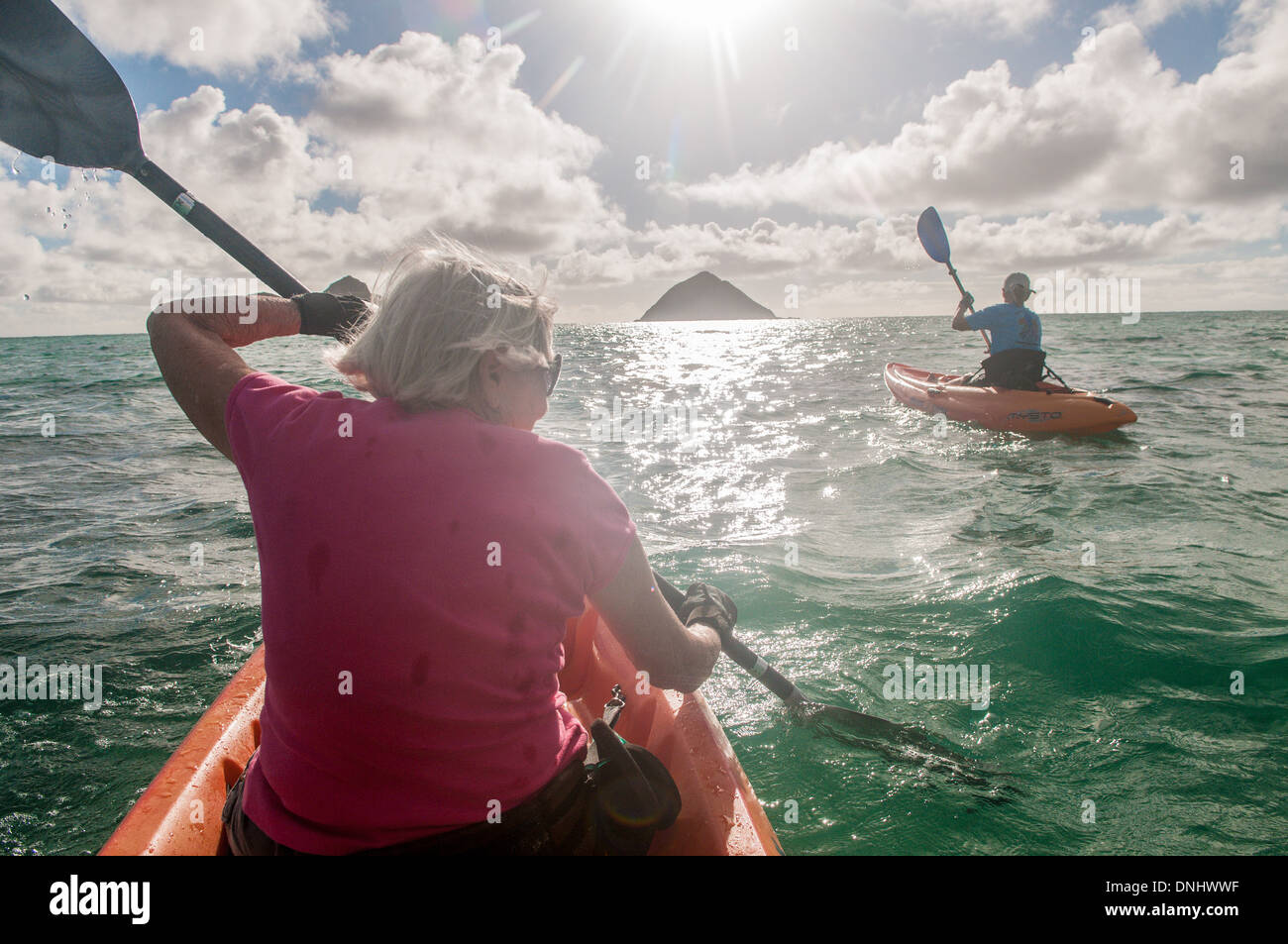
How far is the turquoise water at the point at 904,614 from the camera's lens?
3.19 m

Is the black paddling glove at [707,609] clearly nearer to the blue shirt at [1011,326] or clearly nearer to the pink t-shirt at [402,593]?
the pink t-shirt at [402,593]

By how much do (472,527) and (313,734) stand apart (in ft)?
1.90

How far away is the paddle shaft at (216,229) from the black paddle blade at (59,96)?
9cm

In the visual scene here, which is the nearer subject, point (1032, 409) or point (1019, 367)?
point (1032, 409)

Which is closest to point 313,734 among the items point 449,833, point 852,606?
point 449,833

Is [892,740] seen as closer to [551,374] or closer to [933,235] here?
[551,374]

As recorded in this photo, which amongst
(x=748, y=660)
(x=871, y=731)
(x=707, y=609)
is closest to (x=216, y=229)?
(x=707, y=609)

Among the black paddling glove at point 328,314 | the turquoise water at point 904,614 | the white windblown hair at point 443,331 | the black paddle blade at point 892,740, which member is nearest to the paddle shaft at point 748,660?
the black paddle blade at point 892,740

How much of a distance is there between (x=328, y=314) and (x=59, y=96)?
1.82m

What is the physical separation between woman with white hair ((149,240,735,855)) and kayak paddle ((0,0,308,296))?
5.33ft

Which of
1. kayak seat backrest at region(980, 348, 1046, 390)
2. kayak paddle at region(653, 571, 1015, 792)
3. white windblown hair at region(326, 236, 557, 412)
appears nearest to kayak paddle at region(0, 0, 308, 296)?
white windblown hair at region(326, 236, 557, 412)

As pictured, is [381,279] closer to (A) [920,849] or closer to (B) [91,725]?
(A) [920,849]

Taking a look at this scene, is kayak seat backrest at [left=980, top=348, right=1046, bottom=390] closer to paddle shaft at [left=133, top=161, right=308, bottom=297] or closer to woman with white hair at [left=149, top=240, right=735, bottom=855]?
paddle shaft at [left=133, top=161, right=308, bottom=297]

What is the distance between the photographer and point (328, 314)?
225 centimetres
